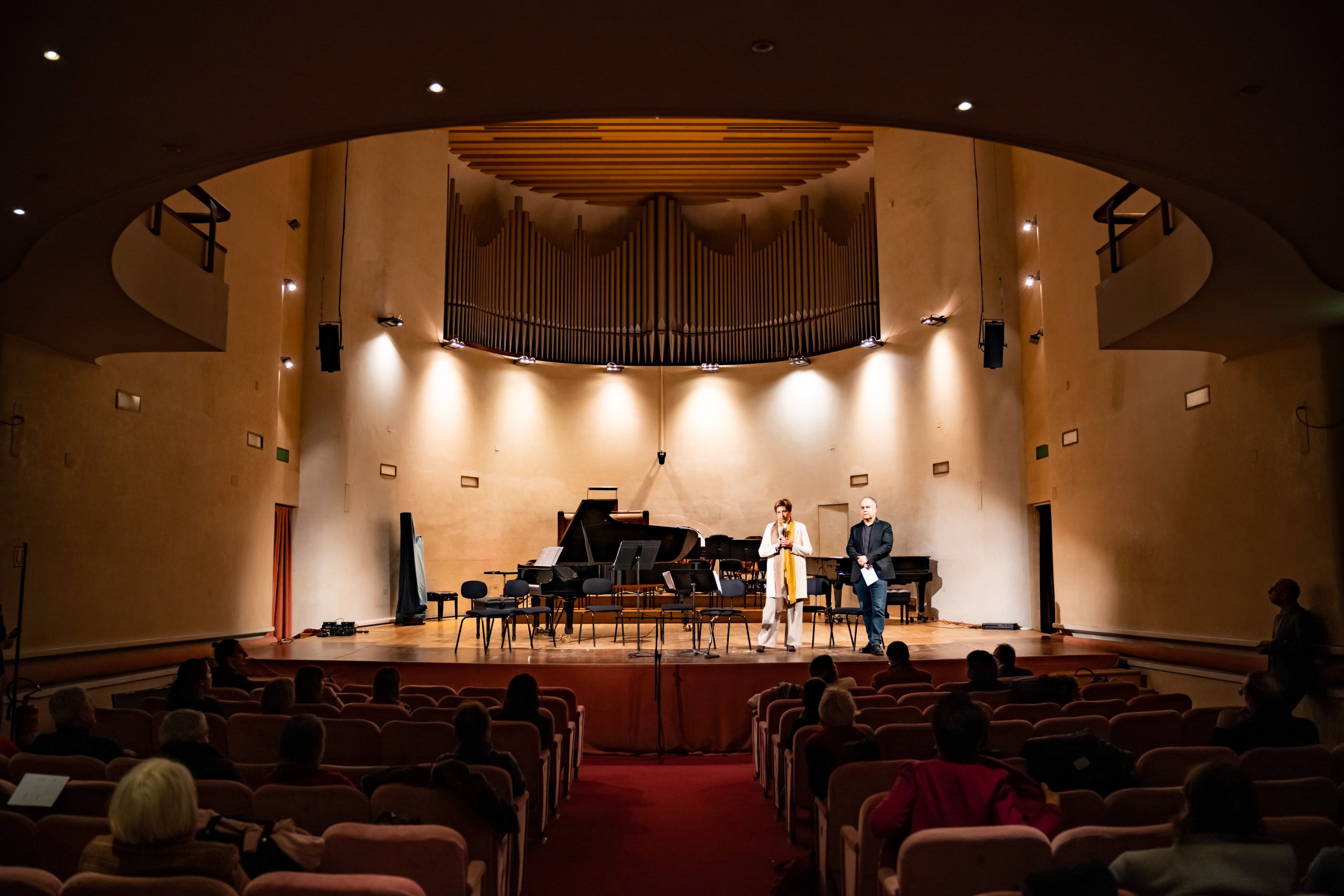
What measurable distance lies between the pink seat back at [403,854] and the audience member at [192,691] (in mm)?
2597

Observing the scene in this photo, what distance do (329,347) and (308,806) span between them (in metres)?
9.24

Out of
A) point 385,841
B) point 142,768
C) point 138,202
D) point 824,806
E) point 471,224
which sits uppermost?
point 471,224

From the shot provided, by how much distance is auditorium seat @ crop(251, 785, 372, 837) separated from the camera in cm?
281

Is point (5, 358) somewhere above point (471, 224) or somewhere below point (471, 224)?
below

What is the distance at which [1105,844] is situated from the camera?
2.30 meters

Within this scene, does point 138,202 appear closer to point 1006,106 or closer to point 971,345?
point 1006,106

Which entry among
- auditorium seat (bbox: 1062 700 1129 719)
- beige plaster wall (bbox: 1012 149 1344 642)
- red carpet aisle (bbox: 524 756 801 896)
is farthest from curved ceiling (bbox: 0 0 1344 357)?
red carpet aisle (bbox: 524 756 801 896)

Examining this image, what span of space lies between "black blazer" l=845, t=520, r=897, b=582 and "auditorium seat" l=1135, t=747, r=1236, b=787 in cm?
528

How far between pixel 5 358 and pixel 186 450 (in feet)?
7.64

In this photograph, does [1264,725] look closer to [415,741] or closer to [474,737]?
[474,737]

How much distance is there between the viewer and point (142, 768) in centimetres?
214

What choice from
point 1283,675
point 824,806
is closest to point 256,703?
point 824,806

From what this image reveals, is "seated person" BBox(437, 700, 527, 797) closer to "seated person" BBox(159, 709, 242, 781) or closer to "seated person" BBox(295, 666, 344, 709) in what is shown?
"seated person" BBox(159, 709, 242, 781)

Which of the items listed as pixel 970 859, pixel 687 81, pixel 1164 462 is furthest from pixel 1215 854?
pixel 1164 462
